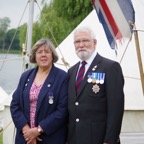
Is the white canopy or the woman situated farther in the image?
the white canopy

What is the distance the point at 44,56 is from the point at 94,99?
547 millimetres

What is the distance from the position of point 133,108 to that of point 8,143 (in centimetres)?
164

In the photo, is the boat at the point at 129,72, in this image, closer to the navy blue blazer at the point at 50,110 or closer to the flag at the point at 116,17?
the flag at the point at 116,17

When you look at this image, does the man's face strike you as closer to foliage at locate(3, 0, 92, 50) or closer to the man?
the man

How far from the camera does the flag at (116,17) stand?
3.86m

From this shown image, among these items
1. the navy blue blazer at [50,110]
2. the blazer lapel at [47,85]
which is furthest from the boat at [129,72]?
the blazer lapel at [47,85]

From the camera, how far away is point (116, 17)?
4.00 m

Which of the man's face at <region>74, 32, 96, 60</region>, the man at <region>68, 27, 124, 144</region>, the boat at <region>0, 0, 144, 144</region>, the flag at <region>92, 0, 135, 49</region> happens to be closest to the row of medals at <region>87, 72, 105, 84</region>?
the man at <region>68, 27, 124, 144</region>

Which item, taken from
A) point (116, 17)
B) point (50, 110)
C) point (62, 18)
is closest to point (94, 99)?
point (50, 110)

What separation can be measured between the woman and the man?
0.10 metres

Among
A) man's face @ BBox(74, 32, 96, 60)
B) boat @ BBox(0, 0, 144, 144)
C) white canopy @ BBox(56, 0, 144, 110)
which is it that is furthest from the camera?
white canopy @ BBox(56, 0, 144, 110)

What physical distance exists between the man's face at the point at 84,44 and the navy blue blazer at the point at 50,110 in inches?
10.6

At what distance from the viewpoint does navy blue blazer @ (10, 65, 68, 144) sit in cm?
300

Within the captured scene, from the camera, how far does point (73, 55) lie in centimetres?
555
